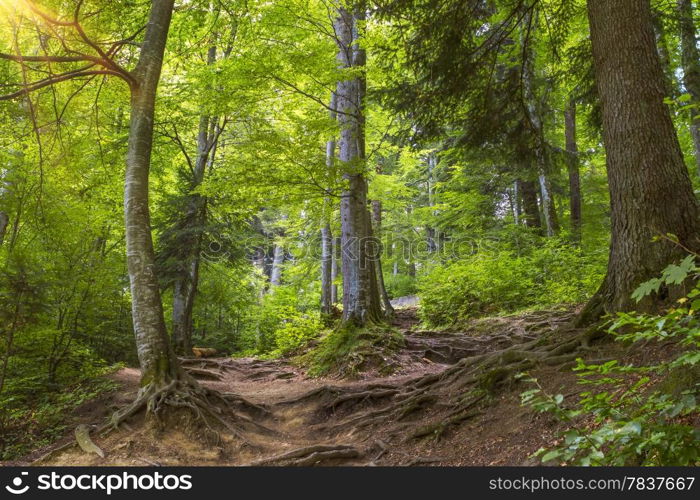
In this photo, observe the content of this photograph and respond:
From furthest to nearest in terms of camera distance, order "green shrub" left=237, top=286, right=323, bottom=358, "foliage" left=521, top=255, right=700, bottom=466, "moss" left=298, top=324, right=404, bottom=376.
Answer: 1. "green shrub" left=237, top=286, right=323, bottom=358
2. "moss" left=298, top=324, right=404, bottom=376
3. "foliage" left=521, top=255, right=700, bottom=466

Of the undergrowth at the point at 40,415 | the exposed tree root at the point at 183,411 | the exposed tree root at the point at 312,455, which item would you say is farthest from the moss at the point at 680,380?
the undergrowth at the point at 40,415

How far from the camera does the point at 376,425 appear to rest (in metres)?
5.85

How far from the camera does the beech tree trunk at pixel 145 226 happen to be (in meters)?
5.79

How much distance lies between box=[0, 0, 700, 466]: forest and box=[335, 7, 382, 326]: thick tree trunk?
7 centimetres

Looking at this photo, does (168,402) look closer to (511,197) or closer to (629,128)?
(629,128)

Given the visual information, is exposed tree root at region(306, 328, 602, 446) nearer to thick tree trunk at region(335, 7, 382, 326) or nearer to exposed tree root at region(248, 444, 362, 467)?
exposed tree root at region(248, 444, 362, 467)

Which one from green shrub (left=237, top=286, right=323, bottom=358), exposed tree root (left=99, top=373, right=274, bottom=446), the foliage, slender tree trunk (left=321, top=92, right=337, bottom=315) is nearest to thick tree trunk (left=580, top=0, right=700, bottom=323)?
the foliage

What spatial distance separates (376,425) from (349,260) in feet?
17.2

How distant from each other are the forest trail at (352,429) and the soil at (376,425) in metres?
0.01

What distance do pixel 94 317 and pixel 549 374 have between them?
8200 millimetres

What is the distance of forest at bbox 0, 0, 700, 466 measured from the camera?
4.15 meters

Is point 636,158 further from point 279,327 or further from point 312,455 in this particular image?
point 279,327

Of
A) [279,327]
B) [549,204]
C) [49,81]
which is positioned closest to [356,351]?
[49,81]
